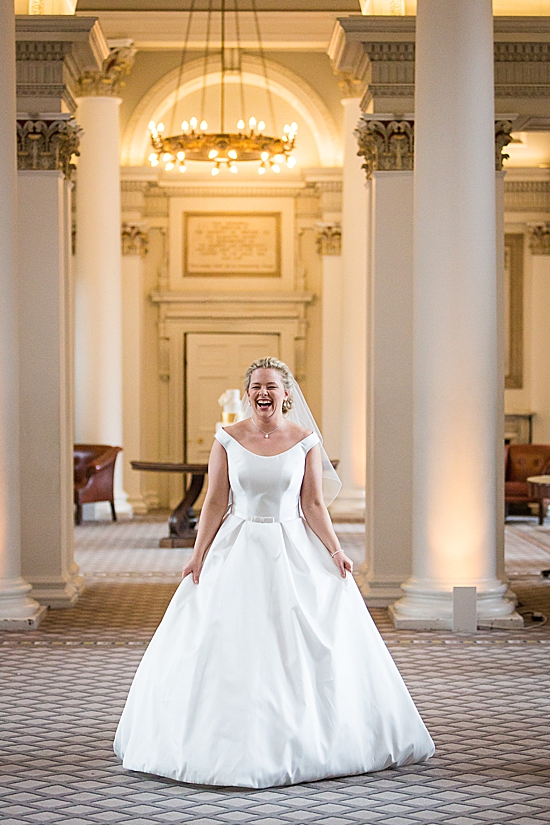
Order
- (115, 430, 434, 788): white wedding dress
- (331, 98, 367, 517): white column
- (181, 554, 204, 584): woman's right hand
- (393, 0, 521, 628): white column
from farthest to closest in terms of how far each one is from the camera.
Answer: (331, 98, 367, 517): white column, (393, 0, 521, 628): white column, (181, 554, 204, 584): woman's right hand, (115, 430, 434, 788): white wedding dress

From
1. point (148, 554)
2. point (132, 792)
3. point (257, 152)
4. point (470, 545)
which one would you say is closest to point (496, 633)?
point (470, 545)

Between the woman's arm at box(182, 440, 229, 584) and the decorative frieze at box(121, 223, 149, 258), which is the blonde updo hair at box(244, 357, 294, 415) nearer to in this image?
the woman's arm at box(182, 440, 229, 584)

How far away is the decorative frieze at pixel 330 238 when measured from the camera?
1612cm

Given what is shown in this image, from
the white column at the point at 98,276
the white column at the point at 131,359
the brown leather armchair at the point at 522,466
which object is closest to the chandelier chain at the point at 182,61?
the white column at the point at 98,276

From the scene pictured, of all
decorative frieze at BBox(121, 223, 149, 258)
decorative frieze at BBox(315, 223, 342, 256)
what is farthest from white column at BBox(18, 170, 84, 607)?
decorative frieze at BBox(315, 223, 342, 256)

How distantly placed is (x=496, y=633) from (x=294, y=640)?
10.9ft

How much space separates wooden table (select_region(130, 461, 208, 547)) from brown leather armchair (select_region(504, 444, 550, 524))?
4325 mm

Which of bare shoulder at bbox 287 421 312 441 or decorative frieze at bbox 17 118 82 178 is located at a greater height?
decorative frieze at bbox 17 118 82 178

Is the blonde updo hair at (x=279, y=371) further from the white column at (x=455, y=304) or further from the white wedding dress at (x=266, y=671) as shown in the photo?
the white column at (x=455, y=304)

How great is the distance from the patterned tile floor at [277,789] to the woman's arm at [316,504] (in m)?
0.97

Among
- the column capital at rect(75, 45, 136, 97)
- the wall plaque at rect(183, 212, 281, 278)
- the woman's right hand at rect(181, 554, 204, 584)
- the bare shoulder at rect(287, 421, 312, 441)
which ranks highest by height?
the column capital at rect(75, 45, 136, 97)

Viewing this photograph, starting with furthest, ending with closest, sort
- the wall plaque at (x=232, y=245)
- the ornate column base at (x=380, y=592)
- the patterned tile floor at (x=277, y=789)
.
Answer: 1. the wall plaque at (x=232, y=245)
2. the ornate column base at (x=380, y=592)
3. the patterned tile floor at (x=277, y=789)

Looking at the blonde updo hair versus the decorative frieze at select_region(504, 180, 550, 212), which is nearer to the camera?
the blonde updo hair

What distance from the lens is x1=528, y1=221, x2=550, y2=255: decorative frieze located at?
54.4ft
